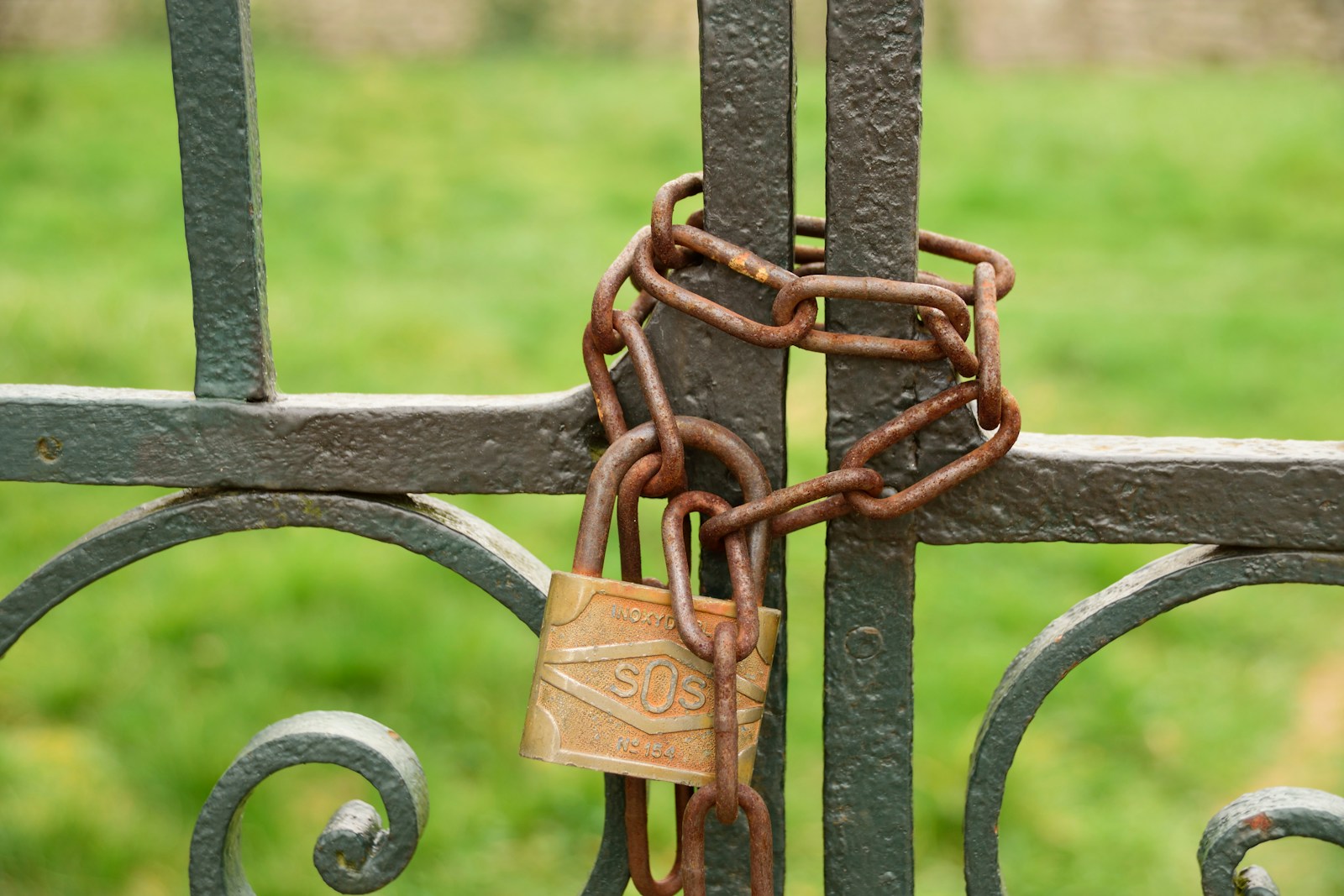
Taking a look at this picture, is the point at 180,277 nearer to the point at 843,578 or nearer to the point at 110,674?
the point at 110,674

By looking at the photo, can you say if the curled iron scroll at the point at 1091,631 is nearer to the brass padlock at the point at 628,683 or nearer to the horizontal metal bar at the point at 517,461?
the horizontal metal bar at the point at 517,461

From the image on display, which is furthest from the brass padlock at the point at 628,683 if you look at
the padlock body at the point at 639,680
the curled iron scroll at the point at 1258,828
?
the curled iron scroll at the point at 1258,828

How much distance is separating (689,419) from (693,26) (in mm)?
6497

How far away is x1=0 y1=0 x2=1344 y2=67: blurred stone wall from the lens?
6.46 metres

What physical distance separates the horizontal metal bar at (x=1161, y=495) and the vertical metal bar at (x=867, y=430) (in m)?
0.04

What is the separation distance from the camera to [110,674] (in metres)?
1.75

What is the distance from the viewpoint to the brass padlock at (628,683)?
590 mm

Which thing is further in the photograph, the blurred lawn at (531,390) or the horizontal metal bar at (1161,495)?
the blurred lawn at (531,390)

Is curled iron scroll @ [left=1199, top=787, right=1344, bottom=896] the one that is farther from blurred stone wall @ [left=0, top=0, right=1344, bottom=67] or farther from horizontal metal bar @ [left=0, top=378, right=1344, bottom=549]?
blurred stone wall @ [left=0, top=0, right=1344, bottom=67]

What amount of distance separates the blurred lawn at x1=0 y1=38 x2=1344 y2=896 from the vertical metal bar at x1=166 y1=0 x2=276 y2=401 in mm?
108

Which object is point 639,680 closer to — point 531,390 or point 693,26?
point 531,390

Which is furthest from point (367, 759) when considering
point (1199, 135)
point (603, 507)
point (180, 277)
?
point (1199, 135)

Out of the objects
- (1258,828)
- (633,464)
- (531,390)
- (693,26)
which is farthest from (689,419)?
(693,26)

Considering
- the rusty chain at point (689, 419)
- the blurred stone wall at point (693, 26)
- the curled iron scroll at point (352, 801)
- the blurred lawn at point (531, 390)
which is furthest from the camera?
the blurred stone wall at point (693, 26)
